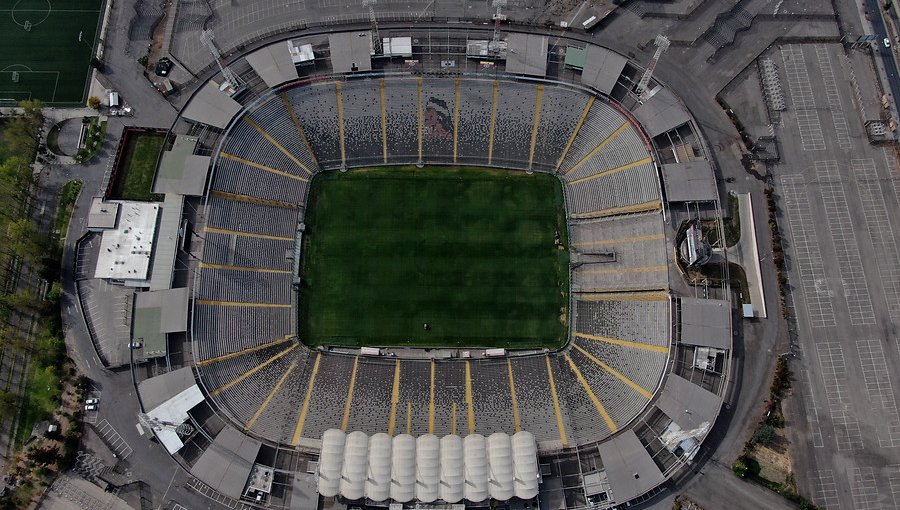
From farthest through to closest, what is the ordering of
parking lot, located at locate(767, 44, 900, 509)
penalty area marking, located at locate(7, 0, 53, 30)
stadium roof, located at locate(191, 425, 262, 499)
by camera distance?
penalty area marking, located at locate(7, 0, 53, 30), parking lot, located at locate(767, 44, 900, 509), stadium roof, located at locate(191, 425, 262, 499)

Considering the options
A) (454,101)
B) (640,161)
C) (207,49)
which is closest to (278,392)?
(454,101)

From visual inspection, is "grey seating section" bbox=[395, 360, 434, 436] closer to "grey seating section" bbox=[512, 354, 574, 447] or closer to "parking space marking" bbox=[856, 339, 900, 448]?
"grey seating section" bbox=[512, 354, 574, 447]

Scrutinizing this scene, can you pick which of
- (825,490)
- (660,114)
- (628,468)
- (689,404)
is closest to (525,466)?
(628,468)

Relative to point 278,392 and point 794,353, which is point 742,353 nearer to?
point 794,353

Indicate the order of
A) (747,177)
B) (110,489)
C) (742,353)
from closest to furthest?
(110,489), (742,353), (747,177)

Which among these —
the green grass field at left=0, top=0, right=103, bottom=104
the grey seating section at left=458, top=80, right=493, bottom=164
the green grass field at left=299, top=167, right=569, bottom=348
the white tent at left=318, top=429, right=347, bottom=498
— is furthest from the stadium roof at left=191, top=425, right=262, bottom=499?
the green grass field at left=0, top=0, right=103, bottom=104

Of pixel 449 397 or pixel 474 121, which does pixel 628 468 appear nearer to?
pixel 449 397

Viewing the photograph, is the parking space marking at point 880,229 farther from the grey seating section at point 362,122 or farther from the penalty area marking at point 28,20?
the penalty area marking at point 28,20
